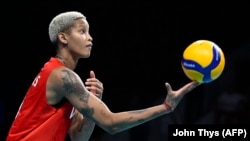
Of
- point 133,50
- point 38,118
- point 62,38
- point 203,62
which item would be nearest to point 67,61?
point 62,38

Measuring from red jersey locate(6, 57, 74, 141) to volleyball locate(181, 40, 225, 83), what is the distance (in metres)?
0.81

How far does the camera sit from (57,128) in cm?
347

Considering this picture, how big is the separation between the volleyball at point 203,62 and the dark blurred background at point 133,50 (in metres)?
2.82

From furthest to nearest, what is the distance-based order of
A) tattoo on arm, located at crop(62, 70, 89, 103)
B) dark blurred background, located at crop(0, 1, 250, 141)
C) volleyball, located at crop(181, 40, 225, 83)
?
dark blurred background, located at crop(0, 1, 250, 141)
volleyball, located at crop(181, 40, 225, 83)
tattoo on arm, located at crop(62, 70, 89, 103)

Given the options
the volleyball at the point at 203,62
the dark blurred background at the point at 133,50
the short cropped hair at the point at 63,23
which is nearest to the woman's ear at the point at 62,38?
the short cropped hair at the point at 63,23

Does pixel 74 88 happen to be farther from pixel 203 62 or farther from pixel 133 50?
pixel 133 50

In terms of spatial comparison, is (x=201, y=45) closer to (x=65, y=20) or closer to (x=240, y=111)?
(x=65, y=20)

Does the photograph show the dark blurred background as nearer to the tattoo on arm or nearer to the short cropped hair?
the short cropped hair

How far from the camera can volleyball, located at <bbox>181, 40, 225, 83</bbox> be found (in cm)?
357

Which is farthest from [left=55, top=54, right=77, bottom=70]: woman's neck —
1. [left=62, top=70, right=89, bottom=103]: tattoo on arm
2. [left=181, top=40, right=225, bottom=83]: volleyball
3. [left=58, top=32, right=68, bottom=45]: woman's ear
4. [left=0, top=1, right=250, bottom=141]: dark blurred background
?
[left=0, top=1, right=250, bottom=141]: dark blurred background

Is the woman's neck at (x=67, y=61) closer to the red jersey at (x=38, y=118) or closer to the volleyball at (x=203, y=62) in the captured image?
the red jersey at (x=38, y=118)

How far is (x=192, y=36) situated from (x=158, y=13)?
474 mm

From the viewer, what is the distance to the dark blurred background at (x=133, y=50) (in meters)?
6.54

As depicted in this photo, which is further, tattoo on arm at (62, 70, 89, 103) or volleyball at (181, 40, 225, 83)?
volleyball at (181, 40, 225, 83)
